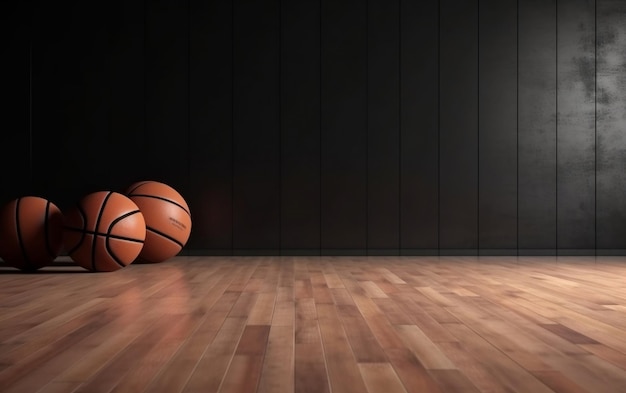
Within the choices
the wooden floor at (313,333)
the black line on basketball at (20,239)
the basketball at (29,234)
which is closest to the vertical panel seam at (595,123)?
the wooden floor at (313,333)

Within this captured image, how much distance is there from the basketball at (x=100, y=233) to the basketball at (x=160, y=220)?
0.50 meters

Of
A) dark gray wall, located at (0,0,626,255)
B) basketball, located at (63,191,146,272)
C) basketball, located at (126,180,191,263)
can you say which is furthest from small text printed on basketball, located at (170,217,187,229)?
dark gray wall, located at (0,0,626,255)

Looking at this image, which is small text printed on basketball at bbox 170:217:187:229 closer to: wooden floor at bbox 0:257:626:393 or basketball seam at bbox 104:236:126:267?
basketball seam at bbox 104:236:126:267

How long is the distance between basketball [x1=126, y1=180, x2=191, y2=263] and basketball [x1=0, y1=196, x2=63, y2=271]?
2.32 feet

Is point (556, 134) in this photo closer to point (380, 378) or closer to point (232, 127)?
point (232, 127)

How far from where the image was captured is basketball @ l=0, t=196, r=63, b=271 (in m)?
Result: 4.76

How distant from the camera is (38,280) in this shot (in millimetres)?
4246

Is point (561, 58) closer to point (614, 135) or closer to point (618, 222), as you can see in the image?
point (614, 135)

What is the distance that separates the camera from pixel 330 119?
20.7ft

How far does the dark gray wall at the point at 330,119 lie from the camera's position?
627 centimetres

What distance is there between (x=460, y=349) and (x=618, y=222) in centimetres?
498

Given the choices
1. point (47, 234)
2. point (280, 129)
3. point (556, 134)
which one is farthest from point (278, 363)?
point (556, 134)

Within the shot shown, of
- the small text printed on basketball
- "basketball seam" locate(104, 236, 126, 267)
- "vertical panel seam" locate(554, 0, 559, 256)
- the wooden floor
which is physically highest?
"vertical panel seam" locate(554, 0, 559, 256)

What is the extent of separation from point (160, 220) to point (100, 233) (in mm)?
755
